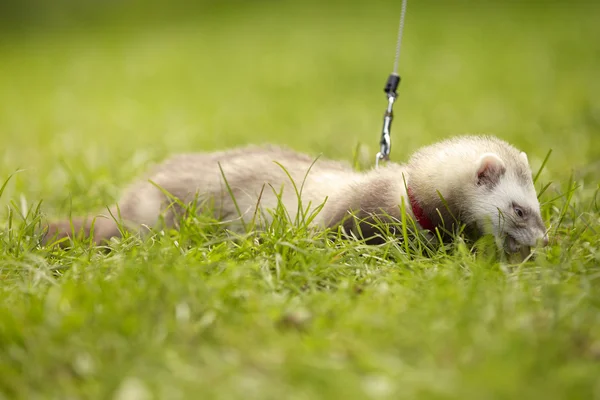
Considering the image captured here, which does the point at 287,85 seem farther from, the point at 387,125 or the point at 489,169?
the point at 489,169

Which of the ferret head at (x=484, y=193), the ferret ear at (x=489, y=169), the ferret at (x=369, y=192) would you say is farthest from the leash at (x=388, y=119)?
the ferret ear at (x=489, y=169)

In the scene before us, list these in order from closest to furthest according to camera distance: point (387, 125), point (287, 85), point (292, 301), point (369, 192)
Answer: point (292, 301), point (369, 192), point (387, 125), point (287, 85)

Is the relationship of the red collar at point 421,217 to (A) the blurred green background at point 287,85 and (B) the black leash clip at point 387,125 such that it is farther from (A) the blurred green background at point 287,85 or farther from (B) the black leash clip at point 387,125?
(A) the blurred green background at point 287,85

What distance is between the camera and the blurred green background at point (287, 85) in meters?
5.57

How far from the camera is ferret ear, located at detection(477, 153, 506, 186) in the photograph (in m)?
2.88

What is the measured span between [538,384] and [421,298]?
1.97 ft

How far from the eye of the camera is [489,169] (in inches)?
114

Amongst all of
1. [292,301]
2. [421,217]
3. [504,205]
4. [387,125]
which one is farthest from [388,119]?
[292,301]

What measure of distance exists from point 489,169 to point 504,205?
17 centimetres

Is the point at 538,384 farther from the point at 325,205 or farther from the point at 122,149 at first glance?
the point at 122,149

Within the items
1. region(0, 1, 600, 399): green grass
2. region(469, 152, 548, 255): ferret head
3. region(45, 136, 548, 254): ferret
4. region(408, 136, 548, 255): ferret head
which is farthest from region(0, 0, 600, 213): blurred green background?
region(469, 152, 548, 255): ferret head

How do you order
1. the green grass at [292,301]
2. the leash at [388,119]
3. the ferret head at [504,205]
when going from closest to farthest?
1. the green grass at [292,301]
2. the ferret head at [504,205]
3. the leash at [388,119]

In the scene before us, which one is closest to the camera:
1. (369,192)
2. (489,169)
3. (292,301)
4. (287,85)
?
(292,301)

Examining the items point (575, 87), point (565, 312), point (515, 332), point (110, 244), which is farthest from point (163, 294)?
point (575, 87)
